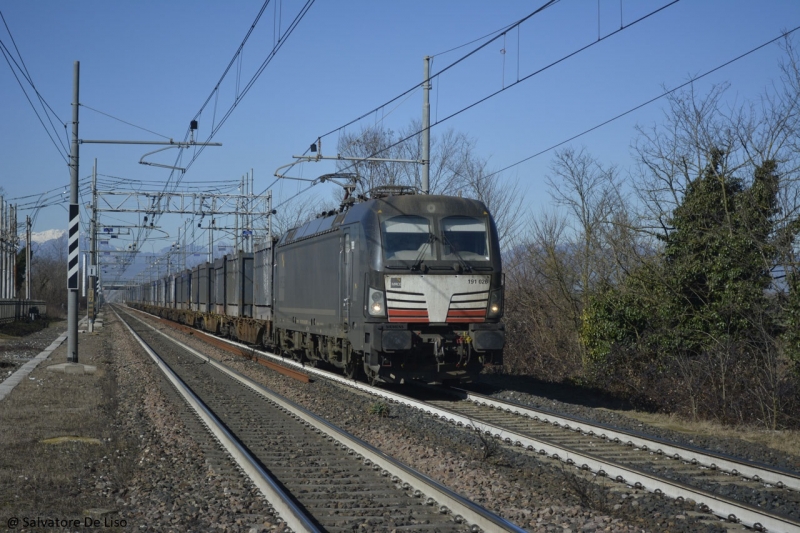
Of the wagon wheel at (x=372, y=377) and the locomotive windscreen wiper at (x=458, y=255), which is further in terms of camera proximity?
the wagon wheel at (x=372, y=377)

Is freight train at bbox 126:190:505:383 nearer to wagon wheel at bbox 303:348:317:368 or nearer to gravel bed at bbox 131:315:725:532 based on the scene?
gravel bed at bbox 131:315:725:532

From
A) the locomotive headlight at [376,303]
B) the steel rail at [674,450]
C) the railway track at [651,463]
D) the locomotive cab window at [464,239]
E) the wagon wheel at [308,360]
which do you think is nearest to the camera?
the railway track at [651,463]

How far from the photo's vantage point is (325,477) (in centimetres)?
819

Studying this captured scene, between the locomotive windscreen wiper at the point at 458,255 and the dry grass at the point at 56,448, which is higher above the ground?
the locomotive windscreen wiper at the point at 458,255

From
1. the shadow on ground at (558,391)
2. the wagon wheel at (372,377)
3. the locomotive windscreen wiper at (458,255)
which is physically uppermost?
the locomotive windscreen wiper at (458,255)

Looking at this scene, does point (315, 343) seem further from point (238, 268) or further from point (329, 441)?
point (238, 268)

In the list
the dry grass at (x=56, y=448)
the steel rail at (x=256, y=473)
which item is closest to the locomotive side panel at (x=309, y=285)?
the steel rail at (x=256, y=473)

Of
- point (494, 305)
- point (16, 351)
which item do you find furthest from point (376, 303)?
point (16, 351)

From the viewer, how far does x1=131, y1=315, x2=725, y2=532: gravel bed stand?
656cm

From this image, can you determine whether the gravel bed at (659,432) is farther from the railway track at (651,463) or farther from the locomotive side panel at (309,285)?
the locomotive side panel at (309,285)

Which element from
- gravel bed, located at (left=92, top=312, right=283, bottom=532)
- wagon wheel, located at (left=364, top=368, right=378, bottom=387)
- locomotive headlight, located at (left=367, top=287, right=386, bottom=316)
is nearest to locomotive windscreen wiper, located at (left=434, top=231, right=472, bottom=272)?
locomotive headlight, located at (left=367, top=287, right=386, bottom=316)

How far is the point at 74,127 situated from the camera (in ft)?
68.0

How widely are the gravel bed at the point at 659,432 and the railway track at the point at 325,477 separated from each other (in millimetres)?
3857

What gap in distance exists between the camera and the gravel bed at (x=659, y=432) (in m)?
9.13
